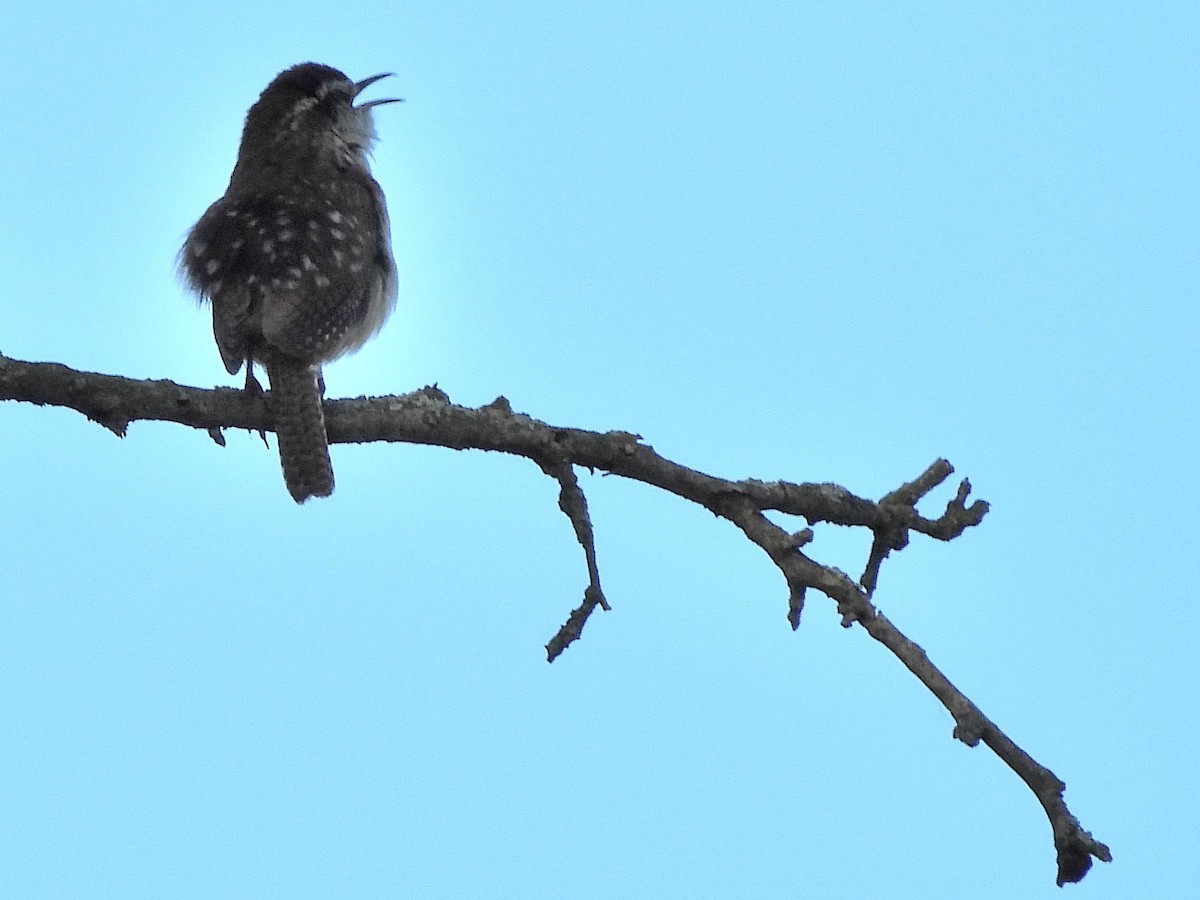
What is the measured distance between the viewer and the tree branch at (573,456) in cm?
415

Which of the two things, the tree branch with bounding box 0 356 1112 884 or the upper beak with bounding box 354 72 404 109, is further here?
the upper beak with bounding box 354 72 404 109

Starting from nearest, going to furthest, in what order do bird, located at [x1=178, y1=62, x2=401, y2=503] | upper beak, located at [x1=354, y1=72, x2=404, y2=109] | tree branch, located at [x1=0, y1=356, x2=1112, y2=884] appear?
tree branch, located at [x1=0, y1=356, x2=1112, y2=884]
bird, located at [x1=178, y1=62, x2=401, y2=503]
upper beak, located at [x1=354, y1=72, x2=404, y2=109]

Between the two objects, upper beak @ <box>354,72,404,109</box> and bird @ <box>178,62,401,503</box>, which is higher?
upper beak @ <box>354,72,404,109</box>

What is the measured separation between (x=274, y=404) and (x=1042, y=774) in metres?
2.81

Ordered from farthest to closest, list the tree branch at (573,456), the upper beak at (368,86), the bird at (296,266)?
the upper beak at (368,86) < the bird at (296,266) < the tree branch at (573,456)

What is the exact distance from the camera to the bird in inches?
197

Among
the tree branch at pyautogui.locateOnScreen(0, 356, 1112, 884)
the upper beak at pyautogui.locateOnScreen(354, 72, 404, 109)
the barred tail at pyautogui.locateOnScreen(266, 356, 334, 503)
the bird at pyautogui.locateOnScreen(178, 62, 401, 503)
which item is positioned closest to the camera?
the tree branch at pyautogui.locateOnScreen(0, 356, 1112, 884)

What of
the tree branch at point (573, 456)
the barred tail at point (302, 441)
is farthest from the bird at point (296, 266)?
the tree branch at point (573, 456)

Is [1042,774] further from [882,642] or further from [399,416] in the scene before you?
[399,416]

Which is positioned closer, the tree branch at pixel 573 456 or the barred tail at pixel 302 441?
the tree branch at pixel 573 456

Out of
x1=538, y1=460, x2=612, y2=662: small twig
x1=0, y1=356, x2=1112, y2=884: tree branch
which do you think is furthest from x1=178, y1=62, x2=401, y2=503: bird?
x1=538, y1=460, x2=612, y2=662: small twig

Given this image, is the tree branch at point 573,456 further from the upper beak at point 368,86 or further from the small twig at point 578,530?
the upper beak at point 368,86

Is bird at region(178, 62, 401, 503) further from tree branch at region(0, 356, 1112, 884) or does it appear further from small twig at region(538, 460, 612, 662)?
small twig at region(538, 460, 612, 662)

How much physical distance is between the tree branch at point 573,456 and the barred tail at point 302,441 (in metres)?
0.10
